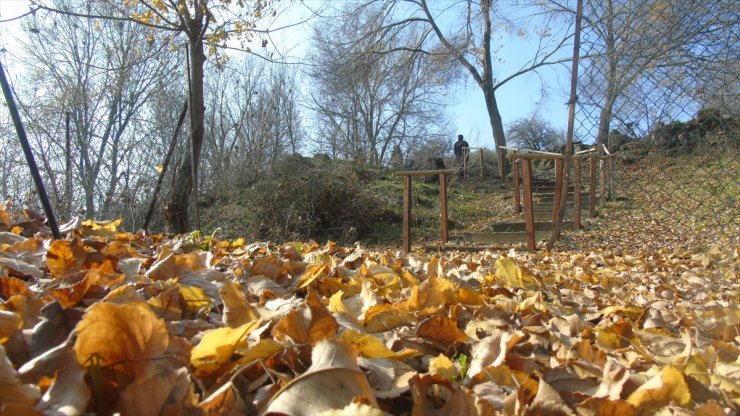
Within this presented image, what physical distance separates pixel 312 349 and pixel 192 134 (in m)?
5.50

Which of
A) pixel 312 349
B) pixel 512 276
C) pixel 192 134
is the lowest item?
pixel 512 276

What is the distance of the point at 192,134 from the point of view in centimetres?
588

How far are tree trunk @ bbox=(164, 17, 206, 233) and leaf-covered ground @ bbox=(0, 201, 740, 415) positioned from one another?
4600mm

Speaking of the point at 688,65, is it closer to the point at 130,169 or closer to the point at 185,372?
the point at 185,372

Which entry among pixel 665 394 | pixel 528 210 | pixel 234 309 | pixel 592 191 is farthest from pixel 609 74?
pixel 592 191

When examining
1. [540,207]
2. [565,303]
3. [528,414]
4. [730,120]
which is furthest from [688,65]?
[540,207]

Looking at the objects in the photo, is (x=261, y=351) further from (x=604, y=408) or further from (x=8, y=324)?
(x=604, y=408)

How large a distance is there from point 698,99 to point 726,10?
2.20 ft

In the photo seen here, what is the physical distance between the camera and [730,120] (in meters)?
4.12

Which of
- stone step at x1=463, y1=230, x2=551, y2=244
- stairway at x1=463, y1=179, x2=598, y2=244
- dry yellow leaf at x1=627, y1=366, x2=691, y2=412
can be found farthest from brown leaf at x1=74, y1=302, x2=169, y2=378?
stone step at x1=463, y1=230, x2=551, y2=244

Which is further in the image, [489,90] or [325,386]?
[489,90]

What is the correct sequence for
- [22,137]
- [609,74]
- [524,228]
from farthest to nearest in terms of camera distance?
[524,228]
[609,74]
[22,137]

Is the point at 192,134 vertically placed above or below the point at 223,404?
above

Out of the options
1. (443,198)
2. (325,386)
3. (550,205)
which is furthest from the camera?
(550,205)
